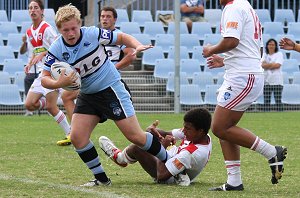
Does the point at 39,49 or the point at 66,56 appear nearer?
the point at 66,56

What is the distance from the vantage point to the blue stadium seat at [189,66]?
2303 centimetres

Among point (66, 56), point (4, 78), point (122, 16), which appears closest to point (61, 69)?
point (66, 56)

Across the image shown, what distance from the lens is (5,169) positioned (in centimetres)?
1017

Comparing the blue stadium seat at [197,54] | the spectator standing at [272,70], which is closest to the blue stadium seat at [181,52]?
the blue stadium seat at [197,54]

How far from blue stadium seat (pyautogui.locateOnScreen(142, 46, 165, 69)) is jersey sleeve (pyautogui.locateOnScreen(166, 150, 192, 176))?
46.9 ft

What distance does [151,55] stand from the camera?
23.3 meters

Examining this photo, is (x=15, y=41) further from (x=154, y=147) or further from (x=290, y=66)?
(x=154, y=147)

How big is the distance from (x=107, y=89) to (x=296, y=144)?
18.6 feet

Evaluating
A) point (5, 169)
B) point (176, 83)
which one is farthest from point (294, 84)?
point (5, 169)

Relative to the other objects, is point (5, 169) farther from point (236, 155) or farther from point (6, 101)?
Result: point (6, 101)

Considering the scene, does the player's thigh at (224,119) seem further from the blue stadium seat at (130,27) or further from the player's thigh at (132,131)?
the blue stadium seat at (130,27)

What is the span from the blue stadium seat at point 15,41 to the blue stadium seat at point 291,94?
6761 mm

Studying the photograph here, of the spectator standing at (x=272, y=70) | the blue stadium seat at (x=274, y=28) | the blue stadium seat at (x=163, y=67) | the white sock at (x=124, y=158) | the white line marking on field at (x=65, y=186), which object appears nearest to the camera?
the white line marking on field at (x=65, y=186)

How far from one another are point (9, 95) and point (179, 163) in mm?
12903
